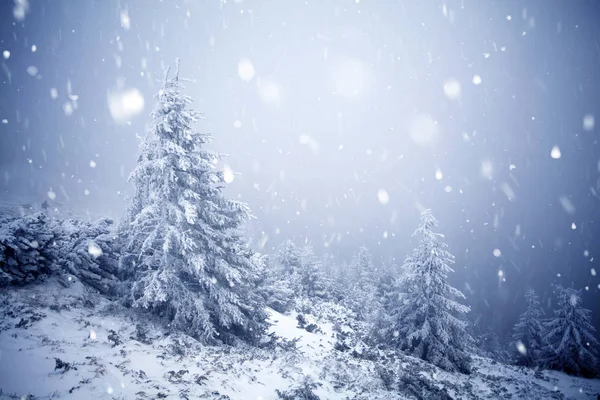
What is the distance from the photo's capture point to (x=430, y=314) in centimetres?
1877

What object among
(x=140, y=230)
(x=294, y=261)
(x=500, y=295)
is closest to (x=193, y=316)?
(x=140, y=230)

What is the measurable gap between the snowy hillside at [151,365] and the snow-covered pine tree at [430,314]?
1730 mm

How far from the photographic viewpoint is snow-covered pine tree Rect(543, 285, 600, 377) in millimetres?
23719

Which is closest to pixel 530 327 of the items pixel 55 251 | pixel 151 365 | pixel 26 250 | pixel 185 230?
pixel 185 230

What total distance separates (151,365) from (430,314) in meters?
16.3

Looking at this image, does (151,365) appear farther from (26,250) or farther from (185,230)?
(26,250)

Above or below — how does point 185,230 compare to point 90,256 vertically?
above

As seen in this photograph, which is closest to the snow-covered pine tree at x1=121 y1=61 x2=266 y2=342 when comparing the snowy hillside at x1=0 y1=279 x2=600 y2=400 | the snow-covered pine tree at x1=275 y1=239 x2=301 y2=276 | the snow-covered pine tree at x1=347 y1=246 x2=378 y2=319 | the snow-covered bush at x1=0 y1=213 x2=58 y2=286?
the snowy hillside at x1=0 y1=279 x2=600 y2=400

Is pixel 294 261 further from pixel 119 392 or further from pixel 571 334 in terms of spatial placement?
pixel 119 392

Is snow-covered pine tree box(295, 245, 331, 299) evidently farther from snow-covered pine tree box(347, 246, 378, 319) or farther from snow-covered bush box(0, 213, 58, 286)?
snow-covered bush box(0, 213, 58, 286)

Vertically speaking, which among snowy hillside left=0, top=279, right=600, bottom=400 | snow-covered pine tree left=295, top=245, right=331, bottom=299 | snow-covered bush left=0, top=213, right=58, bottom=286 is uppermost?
snow-covered pine tree left=295, top=245, right=331, bottom=299

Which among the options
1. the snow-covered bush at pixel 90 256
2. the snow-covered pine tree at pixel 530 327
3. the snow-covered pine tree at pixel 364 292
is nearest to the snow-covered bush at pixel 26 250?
the snow-covered bush at pixel 90 256

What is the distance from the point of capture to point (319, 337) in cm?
1877

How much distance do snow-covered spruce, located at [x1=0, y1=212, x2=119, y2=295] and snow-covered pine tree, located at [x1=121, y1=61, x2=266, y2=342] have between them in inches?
65.5
